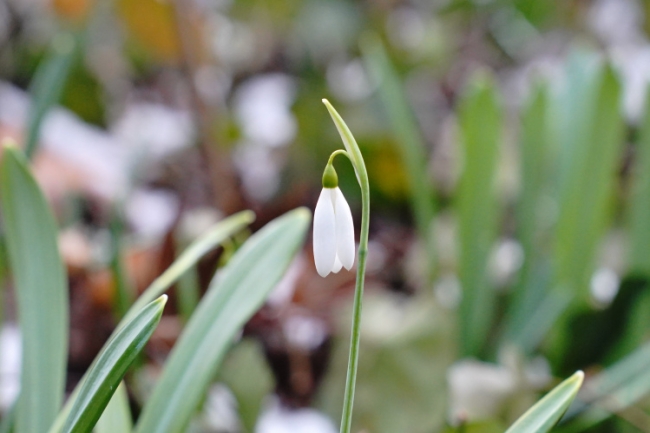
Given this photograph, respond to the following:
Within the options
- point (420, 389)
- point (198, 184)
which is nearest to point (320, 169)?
point (198, 184)

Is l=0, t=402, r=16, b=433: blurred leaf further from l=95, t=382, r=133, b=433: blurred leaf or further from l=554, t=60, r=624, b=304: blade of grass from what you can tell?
l=554, t=60, r=624, b=304: blade of grass

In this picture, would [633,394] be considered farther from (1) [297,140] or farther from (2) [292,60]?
(2) [292,60]

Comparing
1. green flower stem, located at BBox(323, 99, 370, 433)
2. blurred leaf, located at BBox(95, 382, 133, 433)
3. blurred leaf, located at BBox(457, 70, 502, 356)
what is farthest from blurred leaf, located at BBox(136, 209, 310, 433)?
blurred leaf, located at BBox(457, 70, 502, 356)

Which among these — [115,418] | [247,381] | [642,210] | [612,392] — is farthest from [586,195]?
[115,418]

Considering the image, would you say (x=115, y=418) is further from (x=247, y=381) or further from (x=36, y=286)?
(x=247, y=381)

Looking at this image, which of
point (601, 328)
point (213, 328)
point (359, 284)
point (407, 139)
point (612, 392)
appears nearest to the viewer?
point (359, 284)
